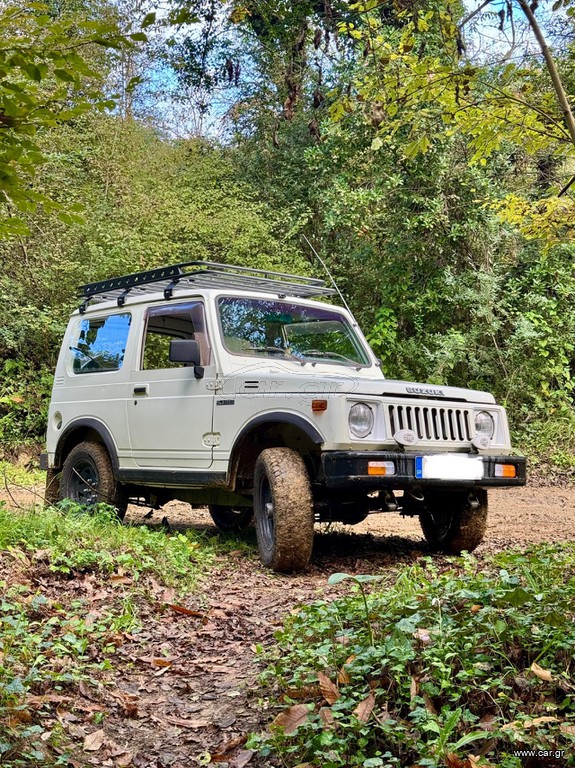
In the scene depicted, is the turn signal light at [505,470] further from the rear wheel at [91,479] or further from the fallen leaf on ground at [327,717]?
the rear wheel at [91,479]

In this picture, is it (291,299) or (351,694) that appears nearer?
(351,694)

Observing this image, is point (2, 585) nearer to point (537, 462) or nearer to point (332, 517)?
point (332, 517)

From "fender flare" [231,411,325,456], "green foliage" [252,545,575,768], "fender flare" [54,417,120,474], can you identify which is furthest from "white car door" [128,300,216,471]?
"green foliage" [252,545,575,768]

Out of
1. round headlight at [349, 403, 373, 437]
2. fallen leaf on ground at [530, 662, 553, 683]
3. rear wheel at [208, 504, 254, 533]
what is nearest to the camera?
fallen leaf on ground at [530, 662, 553, 683]

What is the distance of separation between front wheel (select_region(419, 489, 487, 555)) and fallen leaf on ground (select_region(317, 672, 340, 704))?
3065 millimetres

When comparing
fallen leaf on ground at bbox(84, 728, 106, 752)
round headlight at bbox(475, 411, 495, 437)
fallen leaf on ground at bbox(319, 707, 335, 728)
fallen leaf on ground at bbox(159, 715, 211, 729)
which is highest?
round headlight at bbox(475, 411, 495, 437)

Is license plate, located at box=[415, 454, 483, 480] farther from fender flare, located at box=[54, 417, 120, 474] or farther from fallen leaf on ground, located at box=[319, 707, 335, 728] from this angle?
fender flare, located at box=[54, 417, 120, 474]

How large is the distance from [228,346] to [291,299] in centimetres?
80

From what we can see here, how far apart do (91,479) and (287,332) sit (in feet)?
7.49

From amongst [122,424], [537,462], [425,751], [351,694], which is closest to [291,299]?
[122,424]

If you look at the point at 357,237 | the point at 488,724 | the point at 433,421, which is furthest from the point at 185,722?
the point at 357,237

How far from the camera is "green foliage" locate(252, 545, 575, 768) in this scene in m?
2.36

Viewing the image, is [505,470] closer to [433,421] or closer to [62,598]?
[433,421]

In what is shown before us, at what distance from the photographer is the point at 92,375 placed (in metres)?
7.01
